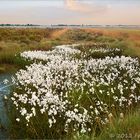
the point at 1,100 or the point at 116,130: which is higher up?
the point at 116,130

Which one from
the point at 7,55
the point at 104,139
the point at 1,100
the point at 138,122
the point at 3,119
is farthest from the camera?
the point at 7,55

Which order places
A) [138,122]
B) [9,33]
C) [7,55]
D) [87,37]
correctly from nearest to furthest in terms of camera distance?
[138,122], [7,55], [9,33], [87,37]

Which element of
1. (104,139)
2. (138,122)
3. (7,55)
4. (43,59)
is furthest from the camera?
(7,55)

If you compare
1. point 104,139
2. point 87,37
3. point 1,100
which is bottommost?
point 87,37

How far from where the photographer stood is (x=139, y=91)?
43.1ft

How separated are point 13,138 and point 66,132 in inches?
53.1

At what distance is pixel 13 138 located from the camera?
10.5 m

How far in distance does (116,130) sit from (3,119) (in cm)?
470

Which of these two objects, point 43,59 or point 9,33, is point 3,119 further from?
point 9,33

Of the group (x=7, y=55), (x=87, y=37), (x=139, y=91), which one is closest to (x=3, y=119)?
(x=139, y=91)

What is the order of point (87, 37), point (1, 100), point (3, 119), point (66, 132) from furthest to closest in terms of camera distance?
point (87, 37) < point (1, 100) < point (3, 119) < point (66, 132)

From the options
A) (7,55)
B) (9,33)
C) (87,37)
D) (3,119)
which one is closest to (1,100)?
(3,119)

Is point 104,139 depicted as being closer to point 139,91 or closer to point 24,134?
point 24,134

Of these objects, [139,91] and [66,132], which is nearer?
[66,132]
